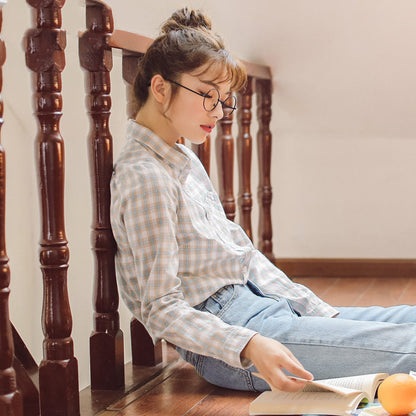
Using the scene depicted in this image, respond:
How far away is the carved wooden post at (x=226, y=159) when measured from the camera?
238cm

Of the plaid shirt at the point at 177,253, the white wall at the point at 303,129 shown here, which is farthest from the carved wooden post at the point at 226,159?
the plaid shirt at the point at 177,253

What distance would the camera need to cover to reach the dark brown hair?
157 cm

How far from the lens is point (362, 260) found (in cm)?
303

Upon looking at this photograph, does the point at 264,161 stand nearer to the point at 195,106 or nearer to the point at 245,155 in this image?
the point at 245,155

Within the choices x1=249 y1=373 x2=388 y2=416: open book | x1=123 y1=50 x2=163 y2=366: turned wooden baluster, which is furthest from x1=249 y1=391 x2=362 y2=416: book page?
x1=123 y1=50 x2=163 y2=366: turned wooden baluster

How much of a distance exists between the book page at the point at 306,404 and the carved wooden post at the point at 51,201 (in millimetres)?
376

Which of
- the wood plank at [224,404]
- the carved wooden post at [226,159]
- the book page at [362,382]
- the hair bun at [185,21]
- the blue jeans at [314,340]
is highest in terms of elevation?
the hair bun at [185,21]

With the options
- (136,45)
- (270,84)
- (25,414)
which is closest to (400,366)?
(25,414)

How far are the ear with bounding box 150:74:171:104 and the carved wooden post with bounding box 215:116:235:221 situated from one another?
79cm

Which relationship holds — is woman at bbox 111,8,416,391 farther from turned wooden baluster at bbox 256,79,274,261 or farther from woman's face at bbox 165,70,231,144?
turned wooden baluster at bbox 256,79,274,261

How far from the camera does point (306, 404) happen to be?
1340 mm

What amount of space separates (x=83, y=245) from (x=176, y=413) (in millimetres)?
725

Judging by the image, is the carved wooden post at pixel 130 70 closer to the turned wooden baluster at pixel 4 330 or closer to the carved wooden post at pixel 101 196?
the carved wooden post at pixel 101 196

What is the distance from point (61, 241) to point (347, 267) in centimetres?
181
